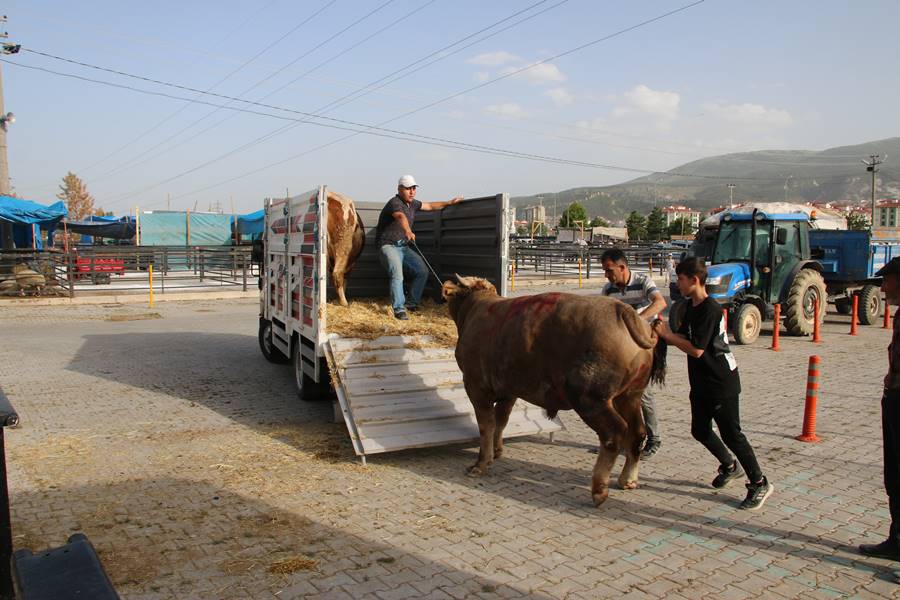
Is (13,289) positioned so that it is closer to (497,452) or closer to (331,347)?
(331,347)

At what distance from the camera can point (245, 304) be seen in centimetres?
2061

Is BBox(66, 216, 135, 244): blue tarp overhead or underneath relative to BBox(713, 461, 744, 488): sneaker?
overhead

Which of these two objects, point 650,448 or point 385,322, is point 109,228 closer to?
point 385,322

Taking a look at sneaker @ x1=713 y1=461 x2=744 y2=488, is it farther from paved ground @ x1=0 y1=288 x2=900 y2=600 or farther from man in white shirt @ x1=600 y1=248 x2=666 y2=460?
man in white shirt @ x1=600 y1=248 x2=666 y2=460

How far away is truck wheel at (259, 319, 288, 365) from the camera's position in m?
10.5

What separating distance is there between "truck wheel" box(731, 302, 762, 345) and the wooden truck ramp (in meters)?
7.54

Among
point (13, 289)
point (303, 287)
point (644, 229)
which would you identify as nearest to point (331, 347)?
point (303, 287)

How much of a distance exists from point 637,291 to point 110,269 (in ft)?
71.6

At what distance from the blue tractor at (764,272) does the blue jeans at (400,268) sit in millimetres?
6788

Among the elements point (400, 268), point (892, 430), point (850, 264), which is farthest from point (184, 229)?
point (892, 430)

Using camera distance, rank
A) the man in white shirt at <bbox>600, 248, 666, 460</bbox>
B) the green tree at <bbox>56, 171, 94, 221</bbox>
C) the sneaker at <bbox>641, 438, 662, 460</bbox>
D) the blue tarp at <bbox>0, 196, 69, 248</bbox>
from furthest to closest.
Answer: the green tree at <bbox>56, 171, 94, 221</bbox>
the blue tarp at <bbox>0, 196, 69, 248</bbox>
the sneaker at <bbox>641, 438, 662, 460</bbox>
the man in white shirt at <bbox>600, 248, 666, 460</bbox>

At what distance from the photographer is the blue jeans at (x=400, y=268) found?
7.84m

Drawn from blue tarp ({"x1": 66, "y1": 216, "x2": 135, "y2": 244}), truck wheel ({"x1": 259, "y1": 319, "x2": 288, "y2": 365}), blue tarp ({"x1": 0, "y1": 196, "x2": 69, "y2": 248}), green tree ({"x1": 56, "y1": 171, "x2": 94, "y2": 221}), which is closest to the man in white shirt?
truck wheel ({"x1": 259, "y1": 319, "x2": 288, "y2": 365})

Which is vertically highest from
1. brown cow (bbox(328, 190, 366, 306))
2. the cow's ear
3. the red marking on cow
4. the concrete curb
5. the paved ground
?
brown cow (bbox(328, 190, 366, 306))
